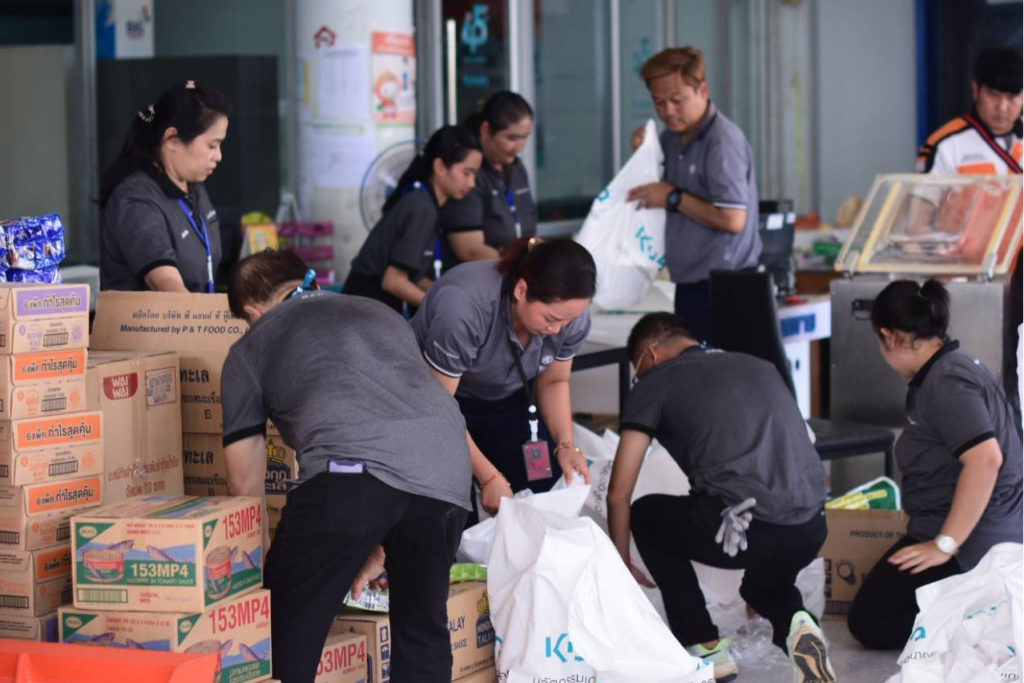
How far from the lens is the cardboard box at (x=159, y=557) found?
9.32 feet

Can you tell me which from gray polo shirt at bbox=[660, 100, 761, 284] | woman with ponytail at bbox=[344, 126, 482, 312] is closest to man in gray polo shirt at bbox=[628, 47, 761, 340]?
gray polo shirt at bbox=[660, 100, 761, 284]

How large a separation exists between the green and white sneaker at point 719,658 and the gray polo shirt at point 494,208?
5.98ft

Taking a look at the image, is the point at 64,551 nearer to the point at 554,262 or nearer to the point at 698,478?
the point at 554,262

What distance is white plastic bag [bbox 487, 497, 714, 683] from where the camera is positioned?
3250 millimetres

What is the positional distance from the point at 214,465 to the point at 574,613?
902 mm

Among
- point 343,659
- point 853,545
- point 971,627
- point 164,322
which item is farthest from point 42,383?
point 853,545

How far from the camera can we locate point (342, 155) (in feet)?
20.4

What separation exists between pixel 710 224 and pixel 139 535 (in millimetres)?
2720

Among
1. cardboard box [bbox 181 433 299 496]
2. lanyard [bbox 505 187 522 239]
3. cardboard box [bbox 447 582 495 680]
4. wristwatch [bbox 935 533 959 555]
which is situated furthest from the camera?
lanyard [bbox 505 187 522 239]

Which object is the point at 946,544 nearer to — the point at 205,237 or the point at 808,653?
the point at 808,653

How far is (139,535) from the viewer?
286cm

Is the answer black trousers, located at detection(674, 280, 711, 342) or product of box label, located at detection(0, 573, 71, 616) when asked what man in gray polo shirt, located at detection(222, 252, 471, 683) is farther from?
black trousers, located at detection(674, 280, 711, 342)

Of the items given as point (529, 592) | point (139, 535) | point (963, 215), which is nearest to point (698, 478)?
point (529, 592)

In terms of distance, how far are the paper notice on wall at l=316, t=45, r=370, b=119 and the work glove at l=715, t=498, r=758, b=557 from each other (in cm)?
309
